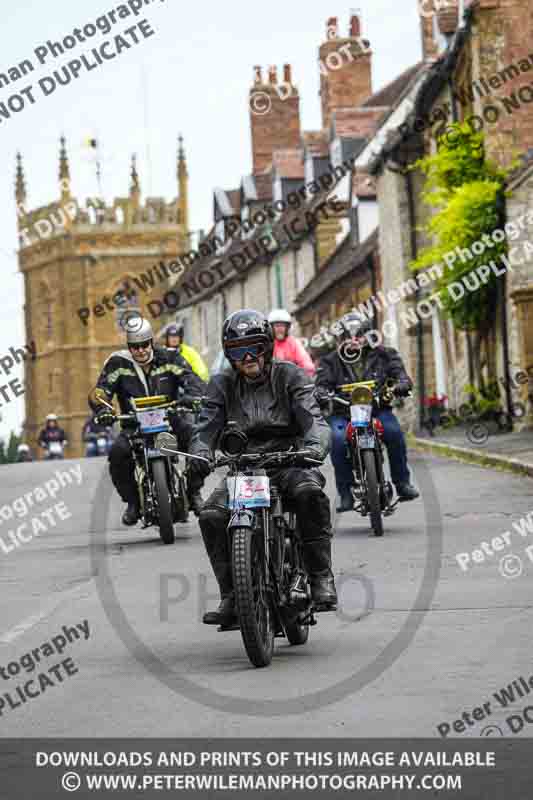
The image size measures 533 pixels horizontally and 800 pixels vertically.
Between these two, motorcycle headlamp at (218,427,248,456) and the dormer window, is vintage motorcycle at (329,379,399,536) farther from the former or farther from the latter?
the dormer window

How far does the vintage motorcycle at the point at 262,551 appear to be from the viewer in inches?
285

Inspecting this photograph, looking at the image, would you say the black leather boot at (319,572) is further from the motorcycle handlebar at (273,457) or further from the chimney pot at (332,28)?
the chimney pot at (332,28)

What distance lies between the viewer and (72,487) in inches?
901

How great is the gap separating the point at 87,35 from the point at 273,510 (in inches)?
627

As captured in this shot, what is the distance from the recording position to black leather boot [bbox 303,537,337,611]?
7.99 metres

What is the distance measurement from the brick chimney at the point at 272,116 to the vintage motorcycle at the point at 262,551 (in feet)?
176

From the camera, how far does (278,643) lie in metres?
8.34

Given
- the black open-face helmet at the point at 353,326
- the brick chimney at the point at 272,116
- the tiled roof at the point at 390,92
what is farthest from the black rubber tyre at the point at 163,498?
the brick chimney at the point at 272,116

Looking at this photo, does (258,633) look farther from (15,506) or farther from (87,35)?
(87,35)

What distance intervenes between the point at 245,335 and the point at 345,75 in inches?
1864

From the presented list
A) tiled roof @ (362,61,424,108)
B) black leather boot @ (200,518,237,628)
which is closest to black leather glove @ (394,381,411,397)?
black leather boot @ (200,518,237,628)

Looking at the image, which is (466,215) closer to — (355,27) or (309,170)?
(355,27)
